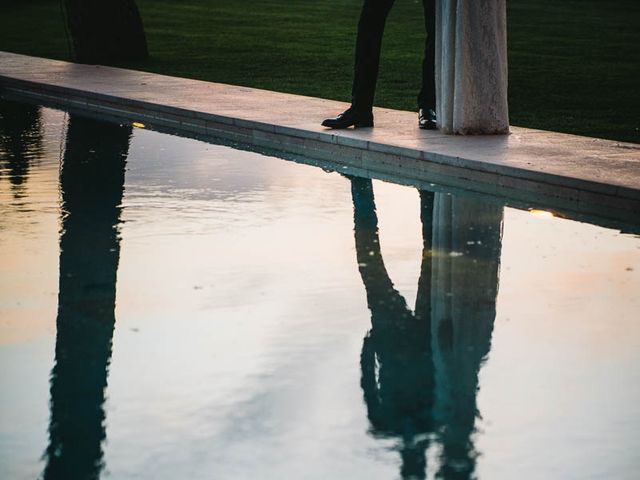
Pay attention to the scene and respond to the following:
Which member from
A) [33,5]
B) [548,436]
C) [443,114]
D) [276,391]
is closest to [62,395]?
[276,391]

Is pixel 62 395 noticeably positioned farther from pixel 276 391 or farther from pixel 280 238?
pixel 280 238

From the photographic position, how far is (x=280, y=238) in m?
7.11

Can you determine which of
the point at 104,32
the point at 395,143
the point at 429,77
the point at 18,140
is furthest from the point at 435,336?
the point at 104,32

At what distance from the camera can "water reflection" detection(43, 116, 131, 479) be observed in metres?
4.05

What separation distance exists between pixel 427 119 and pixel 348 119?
0.59 metres

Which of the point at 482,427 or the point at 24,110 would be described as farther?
the point at 24,110

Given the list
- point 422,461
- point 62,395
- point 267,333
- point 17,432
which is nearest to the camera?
point 422,461

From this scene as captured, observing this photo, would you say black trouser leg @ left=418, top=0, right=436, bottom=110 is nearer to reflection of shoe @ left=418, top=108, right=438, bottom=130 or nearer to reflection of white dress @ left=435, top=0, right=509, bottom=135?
reflection of shoe @ left=418, top=108, right=438, bottom=130

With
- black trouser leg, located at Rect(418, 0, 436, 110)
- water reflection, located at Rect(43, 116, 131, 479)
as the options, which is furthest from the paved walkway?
water reflection, located at Rect(43, 116, 131, 479)

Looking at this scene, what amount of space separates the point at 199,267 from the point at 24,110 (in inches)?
279

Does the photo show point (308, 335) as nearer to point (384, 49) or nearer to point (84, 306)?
point (84, 306)

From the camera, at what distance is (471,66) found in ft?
32.2

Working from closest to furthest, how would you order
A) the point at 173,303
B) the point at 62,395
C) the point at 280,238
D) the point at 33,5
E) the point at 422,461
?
the point at 422,461 < the point at 62,395 < the point at 173,303 < the point at 280,238 < the point at 33,5

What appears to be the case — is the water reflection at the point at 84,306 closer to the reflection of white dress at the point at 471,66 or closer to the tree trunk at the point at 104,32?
the reflection of white dress at the point at 471,66
